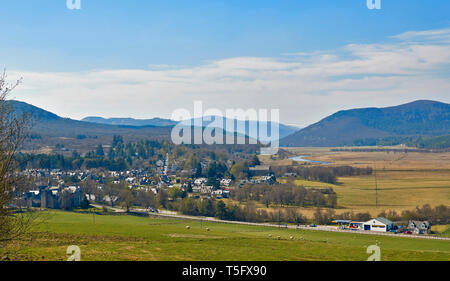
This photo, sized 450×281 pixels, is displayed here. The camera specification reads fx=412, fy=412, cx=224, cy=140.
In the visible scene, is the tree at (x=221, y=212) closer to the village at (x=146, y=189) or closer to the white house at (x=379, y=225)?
the village at (x=146, y=189)

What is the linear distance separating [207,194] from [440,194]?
120 ft

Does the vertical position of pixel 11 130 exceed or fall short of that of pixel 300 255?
it exceeds it

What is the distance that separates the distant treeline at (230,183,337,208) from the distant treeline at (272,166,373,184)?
17.8m

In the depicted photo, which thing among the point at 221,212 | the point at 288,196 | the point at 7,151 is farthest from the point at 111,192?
the point at 7,151

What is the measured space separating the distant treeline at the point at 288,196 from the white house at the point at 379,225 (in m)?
12.7

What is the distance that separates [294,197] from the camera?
62000 mm

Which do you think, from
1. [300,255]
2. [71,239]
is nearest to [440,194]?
[300,255]

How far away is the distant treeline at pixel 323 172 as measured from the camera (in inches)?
3404

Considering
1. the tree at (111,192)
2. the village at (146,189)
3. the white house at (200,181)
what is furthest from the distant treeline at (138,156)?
the tree at (111,192)

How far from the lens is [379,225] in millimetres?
43469

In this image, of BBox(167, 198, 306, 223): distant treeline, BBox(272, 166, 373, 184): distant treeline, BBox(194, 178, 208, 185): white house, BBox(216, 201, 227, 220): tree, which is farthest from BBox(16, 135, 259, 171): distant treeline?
BBox(216, 201, 227, 220): tree
